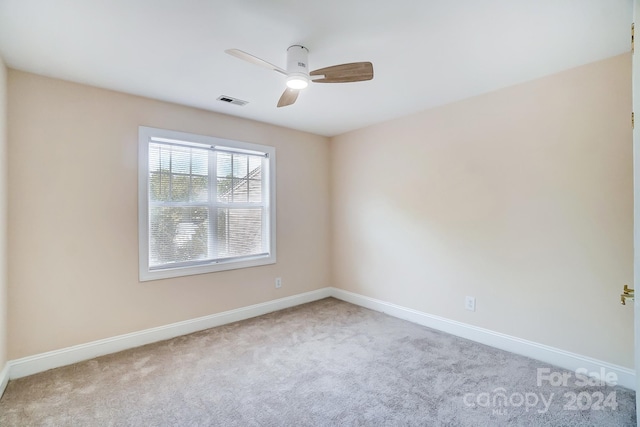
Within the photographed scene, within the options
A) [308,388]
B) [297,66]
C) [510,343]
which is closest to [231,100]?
[297,66]

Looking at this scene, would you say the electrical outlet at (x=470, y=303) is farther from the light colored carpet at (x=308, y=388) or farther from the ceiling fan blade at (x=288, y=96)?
the ceiling fan blade at (x=288, y=96)

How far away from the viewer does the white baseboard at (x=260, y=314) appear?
228 centimetres

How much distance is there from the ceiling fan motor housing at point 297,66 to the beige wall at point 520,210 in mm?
1840

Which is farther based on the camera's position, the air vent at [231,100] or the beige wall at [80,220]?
the air vent at [231,100]

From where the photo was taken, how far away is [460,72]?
96.0 inches

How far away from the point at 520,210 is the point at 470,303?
3.37 feet

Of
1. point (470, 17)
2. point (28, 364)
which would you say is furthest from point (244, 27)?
point (28, 364)

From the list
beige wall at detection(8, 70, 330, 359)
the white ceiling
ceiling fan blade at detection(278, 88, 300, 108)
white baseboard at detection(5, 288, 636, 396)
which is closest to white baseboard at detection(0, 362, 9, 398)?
white baseboard at detection(5, 288, 636, 396)

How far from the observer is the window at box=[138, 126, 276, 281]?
2.96 metres

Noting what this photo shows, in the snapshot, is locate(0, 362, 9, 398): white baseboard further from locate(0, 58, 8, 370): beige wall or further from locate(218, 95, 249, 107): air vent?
locate(218, 95, 249, 107): air vent

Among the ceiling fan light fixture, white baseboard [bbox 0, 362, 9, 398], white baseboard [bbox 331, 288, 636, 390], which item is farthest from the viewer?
white baseboard [bbox 331, 288, 636, 390]

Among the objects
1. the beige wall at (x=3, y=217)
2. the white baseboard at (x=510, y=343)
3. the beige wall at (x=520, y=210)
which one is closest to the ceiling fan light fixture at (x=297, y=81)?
the beige wall at (x=520, y=210)

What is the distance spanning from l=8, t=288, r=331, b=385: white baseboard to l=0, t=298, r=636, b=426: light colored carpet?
0.28ft

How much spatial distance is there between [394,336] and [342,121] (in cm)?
257
